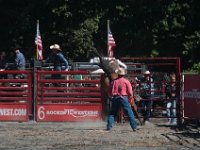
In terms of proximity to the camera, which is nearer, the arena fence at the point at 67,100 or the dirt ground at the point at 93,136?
the dirt ground at the point at 93,136

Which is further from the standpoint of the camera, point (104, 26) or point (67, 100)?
point (104, 26)

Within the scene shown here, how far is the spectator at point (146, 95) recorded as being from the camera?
19703 millimetres

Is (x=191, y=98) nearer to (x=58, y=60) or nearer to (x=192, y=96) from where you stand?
(x=192, y=96)

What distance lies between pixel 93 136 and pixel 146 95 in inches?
155

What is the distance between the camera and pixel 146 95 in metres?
20.0

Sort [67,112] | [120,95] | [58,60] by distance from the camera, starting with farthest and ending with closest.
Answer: [58,60]
[67,112]
[120,95]

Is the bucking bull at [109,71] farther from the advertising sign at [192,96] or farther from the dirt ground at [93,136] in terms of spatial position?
the advertising sign at [192,96]

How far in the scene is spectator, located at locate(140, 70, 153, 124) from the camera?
19.7 meters

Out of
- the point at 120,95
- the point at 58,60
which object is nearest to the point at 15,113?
the point at 58,60

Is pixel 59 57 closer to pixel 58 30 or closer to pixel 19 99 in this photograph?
pixel 19 99

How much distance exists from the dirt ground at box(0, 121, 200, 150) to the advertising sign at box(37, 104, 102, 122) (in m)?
0.20

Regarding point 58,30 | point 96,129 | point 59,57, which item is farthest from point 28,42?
point 96,129

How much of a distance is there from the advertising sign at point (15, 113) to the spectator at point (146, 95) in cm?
350

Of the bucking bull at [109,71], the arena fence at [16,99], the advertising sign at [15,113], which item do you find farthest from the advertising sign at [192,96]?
the advertising sign at [15,113]
